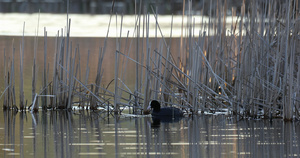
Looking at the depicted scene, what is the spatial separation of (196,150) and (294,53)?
6.96 ft

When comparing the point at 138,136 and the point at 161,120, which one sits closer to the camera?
the point at 138,136

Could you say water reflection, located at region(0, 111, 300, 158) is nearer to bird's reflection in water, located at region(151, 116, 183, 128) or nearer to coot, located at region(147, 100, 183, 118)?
bird's reflection in water, located at region(151, 116, 183, 128)

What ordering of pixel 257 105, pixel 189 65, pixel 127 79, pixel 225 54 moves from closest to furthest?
1. pixel 257 105
2. pixel 189 65
3. pixel 225 54
4. pixel 127 79

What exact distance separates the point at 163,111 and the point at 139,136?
1463 millimetres

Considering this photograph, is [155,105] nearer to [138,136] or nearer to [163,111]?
[163,111]

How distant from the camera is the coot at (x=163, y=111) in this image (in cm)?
765

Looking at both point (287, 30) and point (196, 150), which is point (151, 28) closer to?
point (287, 30)

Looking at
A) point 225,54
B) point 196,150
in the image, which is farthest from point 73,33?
point 196,150

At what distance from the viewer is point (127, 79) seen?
11.1 m

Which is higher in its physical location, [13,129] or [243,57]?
[243,57]

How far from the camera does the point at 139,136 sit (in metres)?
6.25

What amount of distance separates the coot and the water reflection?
0.54ft

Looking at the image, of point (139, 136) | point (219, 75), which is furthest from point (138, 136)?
point (219, 75)

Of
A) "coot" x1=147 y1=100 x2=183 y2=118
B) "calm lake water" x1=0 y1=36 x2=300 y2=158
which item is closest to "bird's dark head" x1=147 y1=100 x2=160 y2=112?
"coot" x1=147 y1=100 x2=183 y2=118
